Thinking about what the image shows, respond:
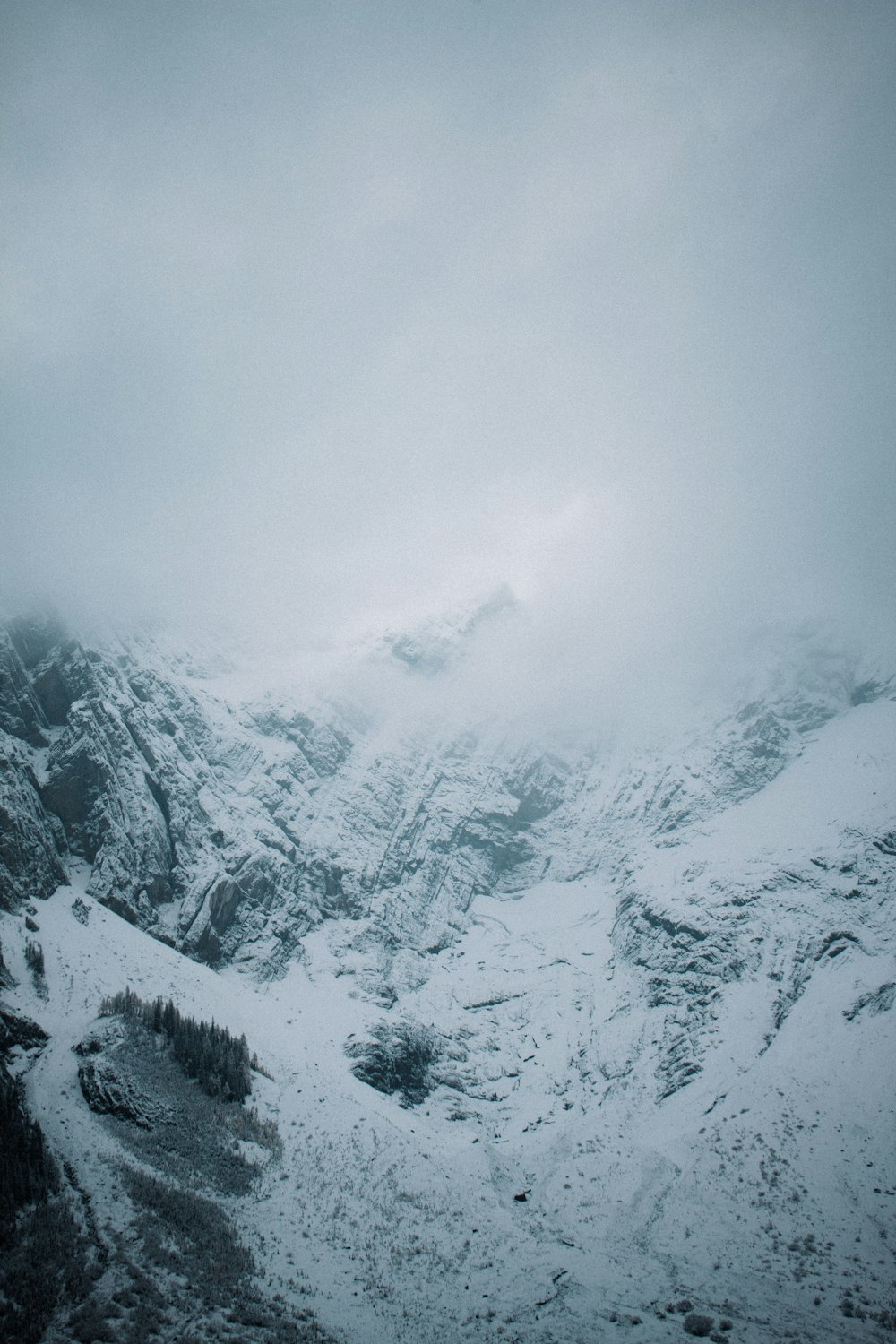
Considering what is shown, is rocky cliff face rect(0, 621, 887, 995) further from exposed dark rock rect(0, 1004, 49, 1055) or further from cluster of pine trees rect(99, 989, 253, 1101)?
cluster of pine trees rect(99, 989, 253, 1101)

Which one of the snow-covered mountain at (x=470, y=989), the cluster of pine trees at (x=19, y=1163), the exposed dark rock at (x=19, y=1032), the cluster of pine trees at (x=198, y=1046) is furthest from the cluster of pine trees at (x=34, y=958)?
the cluster of pine trees at (x=19, y=1163)

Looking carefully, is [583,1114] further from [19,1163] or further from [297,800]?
[297,800]

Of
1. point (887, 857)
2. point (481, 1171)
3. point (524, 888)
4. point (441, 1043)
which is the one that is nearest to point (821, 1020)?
point (887, 857)

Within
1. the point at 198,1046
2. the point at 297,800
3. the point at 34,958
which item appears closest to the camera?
the point at 198,1046

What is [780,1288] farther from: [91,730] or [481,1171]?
[91,730]

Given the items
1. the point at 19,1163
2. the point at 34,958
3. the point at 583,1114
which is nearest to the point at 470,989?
the point at 583,1114

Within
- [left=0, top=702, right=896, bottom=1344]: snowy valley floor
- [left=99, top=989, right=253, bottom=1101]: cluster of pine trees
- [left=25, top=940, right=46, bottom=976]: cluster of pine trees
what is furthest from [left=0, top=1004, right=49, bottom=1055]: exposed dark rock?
[left=25, top=940, right=46, bottom=976]: cluster of pine trees
